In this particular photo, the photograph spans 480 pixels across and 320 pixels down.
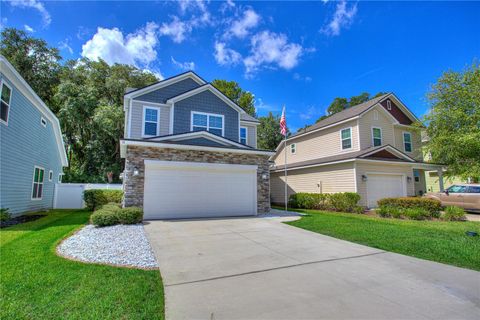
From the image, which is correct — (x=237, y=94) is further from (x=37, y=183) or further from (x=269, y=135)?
(x=37, y=183)

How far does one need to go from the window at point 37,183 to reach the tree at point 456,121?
23.5 meters

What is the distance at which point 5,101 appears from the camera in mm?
9539

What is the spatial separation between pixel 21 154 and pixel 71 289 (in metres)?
10.5

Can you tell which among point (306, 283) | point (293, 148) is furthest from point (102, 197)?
point (293, 148)

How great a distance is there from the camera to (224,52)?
1633 centimetres

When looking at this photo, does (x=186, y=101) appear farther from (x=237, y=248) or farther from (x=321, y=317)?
(x=321, y=317)

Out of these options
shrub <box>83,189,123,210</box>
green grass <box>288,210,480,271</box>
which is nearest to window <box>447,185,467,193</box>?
green grass <box>288,210,480,271</box>

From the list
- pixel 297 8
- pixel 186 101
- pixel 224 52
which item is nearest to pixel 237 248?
pixel 186 101

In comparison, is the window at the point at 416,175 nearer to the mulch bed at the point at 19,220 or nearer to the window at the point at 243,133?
the window at the point at 243,133

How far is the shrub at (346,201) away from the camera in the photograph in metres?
13.6

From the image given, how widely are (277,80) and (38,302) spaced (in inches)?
921

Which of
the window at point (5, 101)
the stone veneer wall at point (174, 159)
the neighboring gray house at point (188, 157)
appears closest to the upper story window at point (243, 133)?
the neighboring gray house at point (188, 157)

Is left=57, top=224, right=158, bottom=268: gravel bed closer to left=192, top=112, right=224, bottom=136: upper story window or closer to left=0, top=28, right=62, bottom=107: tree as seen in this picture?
left=192, top=112, right=224, bottom=136: upper story window

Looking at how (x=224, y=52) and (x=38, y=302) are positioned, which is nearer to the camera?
(x=38, y=302)
